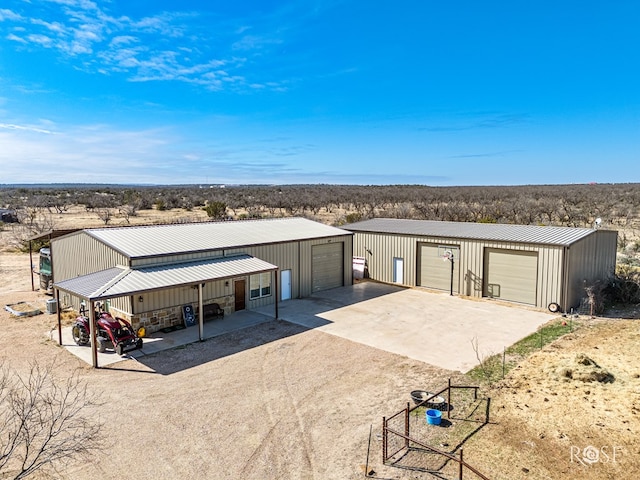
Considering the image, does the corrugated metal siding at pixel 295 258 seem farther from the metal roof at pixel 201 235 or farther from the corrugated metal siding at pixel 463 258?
the corrugated metal siding at pixel 463 258

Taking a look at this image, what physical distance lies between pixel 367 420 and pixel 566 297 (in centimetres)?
1218

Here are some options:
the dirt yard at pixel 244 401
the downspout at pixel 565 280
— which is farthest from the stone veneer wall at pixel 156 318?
the downspout at pixel 565 280

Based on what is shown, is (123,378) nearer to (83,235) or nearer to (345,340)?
(345,340)

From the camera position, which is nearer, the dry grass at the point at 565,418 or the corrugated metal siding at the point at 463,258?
the dry grass at the point at 565,418

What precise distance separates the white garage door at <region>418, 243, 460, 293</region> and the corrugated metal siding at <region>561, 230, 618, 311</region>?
463 cm

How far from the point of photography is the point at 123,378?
460 inches

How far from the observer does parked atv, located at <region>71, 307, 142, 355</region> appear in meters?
13.3

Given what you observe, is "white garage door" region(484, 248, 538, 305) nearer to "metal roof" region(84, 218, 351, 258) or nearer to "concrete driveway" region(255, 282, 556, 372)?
"concrete driveway" region(255, 282, 556, 372)

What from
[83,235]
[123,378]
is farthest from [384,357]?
[83,235]

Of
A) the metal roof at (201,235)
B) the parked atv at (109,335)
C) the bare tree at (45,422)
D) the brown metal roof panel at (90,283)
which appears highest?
the metal roof at (201,235)

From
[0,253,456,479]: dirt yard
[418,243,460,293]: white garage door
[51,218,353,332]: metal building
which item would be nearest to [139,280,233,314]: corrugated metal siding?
[51,218,353,332]: metal building

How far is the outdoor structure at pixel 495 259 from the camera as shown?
18109 mm

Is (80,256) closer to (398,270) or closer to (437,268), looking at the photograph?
(398,270)

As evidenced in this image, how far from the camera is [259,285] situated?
18938 mm
